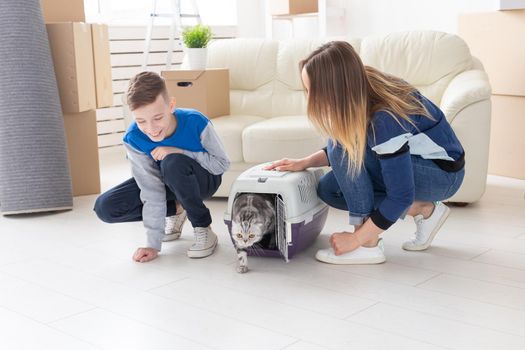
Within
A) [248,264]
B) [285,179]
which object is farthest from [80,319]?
[285,179]

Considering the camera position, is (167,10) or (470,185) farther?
(167,10)

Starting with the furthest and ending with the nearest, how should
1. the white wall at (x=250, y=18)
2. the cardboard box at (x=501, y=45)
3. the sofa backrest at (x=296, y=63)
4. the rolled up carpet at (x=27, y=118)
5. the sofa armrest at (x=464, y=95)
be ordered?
the white wall at (x=250, y=18)
the cardboard box at (x=501, y=45)
the sofa backrest at (x=296, y=63)
the rolled up carpet at (x=27, y=118)
the sofa armrest at (x=464, y=95)

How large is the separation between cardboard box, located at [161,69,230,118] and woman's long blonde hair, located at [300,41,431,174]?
1419mm

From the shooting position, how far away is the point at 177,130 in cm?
248

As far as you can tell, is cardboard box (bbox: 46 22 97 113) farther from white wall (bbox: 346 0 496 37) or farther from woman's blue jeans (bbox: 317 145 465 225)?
white wall (bbox: 346 0 496 37)

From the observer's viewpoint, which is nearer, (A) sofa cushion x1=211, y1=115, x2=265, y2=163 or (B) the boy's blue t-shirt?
(B) the boy's blue t-shirt

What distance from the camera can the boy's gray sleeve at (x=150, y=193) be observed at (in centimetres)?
249

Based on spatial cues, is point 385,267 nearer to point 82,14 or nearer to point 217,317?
point 217,317

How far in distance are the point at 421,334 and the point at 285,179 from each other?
78 cm

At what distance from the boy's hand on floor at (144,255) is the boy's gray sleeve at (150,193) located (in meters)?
0.02

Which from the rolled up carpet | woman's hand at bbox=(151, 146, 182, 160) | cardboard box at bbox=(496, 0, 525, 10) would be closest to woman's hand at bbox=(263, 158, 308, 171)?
woman's hand at bbox=(151, 146, 182, 160)

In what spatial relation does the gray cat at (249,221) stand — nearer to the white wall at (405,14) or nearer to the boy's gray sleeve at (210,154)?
the boy's gray sleeve at (210,154)

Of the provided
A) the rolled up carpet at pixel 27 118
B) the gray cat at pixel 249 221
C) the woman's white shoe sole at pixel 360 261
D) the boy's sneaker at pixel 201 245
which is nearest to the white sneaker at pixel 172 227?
the boy's sneaker at pixel 201 245

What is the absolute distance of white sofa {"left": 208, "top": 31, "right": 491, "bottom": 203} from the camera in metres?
3.03
